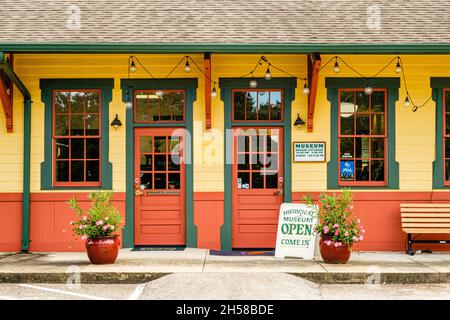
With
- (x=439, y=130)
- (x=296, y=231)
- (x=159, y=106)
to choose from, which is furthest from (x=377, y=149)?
(x=159, y=106)

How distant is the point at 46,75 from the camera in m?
10.7

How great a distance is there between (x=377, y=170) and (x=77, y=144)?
5471 mm

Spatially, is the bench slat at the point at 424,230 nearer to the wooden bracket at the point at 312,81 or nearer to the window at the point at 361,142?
the window at the point at 361,142

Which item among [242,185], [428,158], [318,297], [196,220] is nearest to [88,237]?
[196,220]

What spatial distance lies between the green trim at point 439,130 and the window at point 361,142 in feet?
2.90

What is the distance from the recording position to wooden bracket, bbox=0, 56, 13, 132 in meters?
10.2

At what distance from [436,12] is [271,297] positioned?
678 centimetres

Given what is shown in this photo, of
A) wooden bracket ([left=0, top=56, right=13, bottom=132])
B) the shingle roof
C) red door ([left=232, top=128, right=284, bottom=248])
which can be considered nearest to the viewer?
the shingle roof

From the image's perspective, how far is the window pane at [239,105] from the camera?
10.8m

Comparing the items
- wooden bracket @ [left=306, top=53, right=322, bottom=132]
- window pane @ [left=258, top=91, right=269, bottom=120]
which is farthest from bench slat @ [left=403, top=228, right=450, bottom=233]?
window pane @ [left=258, top=91, right=269, bottom=120]

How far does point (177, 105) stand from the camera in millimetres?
10859

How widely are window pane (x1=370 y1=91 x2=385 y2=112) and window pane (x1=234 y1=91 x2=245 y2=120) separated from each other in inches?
92.4

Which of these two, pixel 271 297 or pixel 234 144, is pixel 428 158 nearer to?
pixel 234 144

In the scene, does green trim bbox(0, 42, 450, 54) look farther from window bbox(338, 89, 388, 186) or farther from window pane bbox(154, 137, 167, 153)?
window pane bbox(154, 137, 167, 153)
